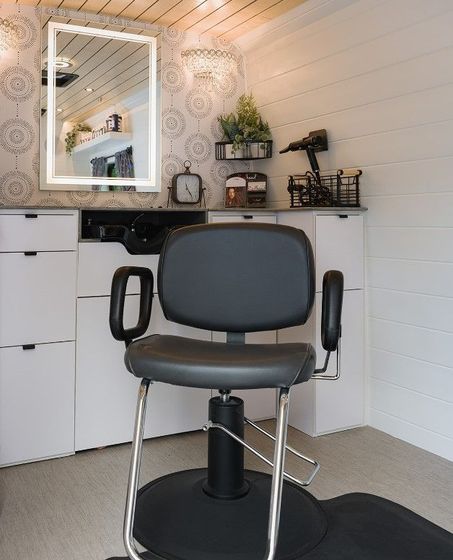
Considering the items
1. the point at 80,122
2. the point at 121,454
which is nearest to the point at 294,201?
the point at 80,122

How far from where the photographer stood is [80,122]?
9.96 feet

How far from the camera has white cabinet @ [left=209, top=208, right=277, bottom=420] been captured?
2854 mm

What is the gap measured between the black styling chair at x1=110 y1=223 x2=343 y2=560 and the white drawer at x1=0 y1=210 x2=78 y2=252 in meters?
0.77

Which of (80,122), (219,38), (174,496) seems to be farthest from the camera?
(219,38)

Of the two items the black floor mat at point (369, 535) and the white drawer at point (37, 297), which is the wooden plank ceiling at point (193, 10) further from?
the black floor mat at point (369, 535)

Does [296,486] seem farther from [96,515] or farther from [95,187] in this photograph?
[95,187]

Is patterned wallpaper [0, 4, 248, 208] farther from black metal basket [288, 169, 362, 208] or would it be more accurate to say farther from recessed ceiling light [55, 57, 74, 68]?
black metal basket [288, 169, 362, 208]

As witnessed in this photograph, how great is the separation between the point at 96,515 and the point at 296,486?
72 centimetres

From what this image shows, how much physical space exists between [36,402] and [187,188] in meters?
1.53

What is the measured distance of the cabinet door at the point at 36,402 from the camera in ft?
7.86

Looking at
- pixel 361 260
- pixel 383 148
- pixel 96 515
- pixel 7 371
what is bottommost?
pixel 96 515

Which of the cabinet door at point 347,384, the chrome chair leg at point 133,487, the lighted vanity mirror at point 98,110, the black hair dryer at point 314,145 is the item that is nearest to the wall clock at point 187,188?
the lighted vanity mirror at point 98,110

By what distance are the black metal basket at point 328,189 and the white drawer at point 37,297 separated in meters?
1.26

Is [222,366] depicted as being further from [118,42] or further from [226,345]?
[118,42]
